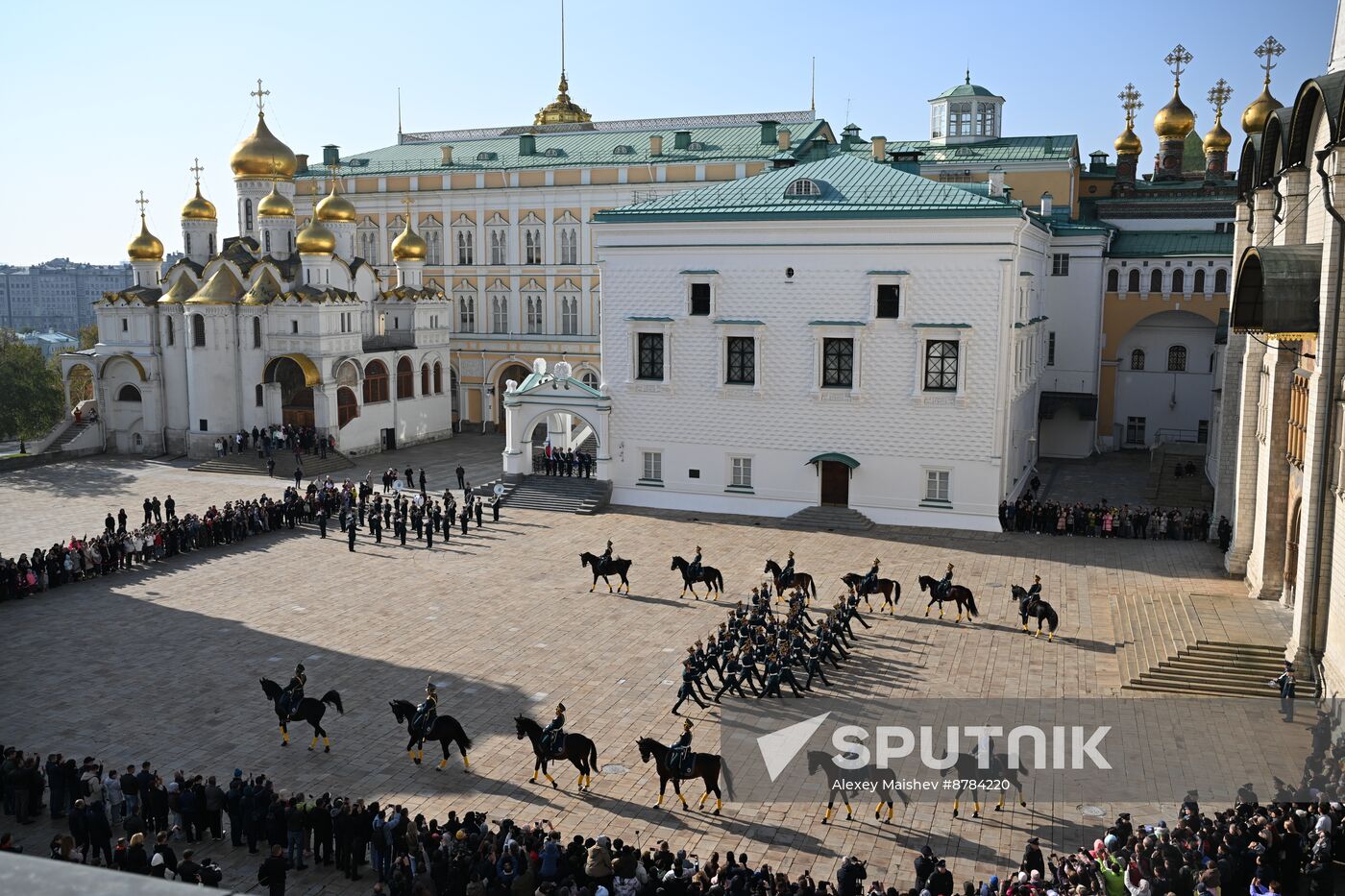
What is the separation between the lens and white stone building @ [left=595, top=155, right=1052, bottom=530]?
3241 cm

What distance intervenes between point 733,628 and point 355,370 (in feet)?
98.1

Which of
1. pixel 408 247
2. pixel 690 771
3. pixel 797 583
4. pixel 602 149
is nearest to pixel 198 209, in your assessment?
pixel 408 247

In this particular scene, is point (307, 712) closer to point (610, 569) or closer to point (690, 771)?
point (690, 771)

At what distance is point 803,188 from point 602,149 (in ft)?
70.9

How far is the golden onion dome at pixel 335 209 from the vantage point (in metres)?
49.5

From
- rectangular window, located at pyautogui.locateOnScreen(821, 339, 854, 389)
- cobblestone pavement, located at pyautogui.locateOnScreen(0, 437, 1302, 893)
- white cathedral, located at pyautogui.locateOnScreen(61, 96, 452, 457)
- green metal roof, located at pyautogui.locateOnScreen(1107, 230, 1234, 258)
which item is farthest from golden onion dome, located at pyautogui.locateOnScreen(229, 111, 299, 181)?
green metal roof, located at pyautogui.locateOnScreen(1107, 230, 1234, 258)

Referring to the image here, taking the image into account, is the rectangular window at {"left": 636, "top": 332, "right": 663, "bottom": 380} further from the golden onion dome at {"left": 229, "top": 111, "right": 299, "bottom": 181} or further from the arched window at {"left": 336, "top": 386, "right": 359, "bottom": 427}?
the golden onion dome at {"left": 229, "top": 111, "right": 299, "bottom": 181}

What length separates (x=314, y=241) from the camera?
45.9 meters

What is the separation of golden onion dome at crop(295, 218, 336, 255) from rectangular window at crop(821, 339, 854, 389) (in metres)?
23.0

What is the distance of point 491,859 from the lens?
12430 mm

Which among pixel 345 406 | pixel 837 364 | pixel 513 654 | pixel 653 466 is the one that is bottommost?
pixel 513 654

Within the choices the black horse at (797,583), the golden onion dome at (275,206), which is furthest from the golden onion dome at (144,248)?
the black horse at (797,583)

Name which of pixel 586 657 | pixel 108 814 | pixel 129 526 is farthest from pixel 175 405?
pixel 108 814

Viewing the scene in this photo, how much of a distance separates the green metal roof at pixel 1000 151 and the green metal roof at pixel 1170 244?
14.6 ft
